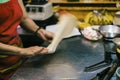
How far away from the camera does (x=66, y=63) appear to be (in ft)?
5.23

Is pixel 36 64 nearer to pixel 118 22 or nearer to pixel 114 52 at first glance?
pixel 114 52

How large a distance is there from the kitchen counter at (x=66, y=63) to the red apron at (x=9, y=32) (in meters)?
0.16

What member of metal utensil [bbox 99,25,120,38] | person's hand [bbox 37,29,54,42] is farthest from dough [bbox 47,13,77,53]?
metal utensil [bbox 99,25,120,38]

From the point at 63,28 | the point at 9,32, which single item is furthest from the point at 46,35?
the point at 9,32

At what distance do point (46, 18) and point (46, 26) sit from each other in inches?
3.2

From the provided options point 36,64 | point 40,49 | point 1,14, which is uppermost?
point 1,14

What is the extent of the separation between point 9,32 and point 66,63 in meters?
0.49

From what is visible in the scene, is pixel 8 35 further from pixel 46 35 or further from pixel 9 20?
pixel 46 35

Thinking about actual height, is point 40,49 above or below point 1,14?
below

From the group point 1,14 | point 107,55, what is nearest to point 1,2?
point 1,14

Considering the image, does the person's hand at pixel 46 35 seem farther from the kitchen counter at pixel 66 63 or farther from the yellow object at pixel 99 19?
the yellow object at pixel 99 19

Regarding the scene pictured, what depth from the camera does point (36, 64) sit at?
5.26 ft

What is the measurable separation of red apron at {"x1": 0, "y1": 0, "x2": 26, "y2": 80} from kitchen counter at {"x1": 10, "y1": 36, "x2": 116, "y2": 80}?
0.53ft

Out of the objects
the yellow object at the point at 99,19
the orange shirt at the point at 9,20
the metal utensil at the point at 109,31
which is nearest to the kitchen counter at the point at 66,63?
the metal utensil at the point at 109,31
